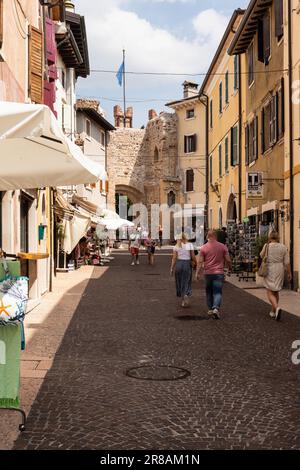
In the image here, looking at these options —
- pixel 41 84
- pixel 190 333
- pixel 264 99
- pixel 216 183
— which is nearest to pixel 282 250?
pixel 190 333

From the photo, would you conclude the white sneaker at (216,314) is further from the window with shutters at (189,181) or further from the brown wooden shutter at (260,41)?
the window with shutters at (189,181)

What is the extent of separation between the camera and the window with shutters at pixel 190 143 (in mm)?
46544

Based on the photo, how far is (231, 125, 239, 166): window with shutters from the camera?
80.2 ft

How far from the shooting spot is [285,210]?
16594 millimetres

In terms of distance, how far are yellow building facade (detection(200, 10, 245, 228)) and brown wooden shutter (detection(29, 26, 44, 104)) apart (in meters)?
12.2

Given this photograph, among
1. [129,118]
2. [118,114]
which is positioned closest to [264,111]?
[118,114]

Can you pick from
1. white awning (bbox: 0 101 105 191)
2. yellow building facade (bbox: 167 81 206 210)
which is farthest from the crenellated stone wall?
white awning (bbox: 0 101 105 191)

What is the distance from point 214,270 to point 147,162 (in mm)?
40746

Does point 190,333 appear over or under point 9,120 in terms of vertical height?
Answer: under

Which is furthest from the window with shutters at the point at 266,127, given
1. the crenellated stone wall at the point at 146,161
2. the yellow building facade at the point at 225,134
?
the crenellated stone wall at the point at 146,161

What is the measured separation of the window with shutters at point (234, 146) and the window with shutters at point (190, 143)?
21288mm

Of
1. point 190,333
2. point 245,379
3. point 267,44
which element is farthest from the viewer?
point 267,44
